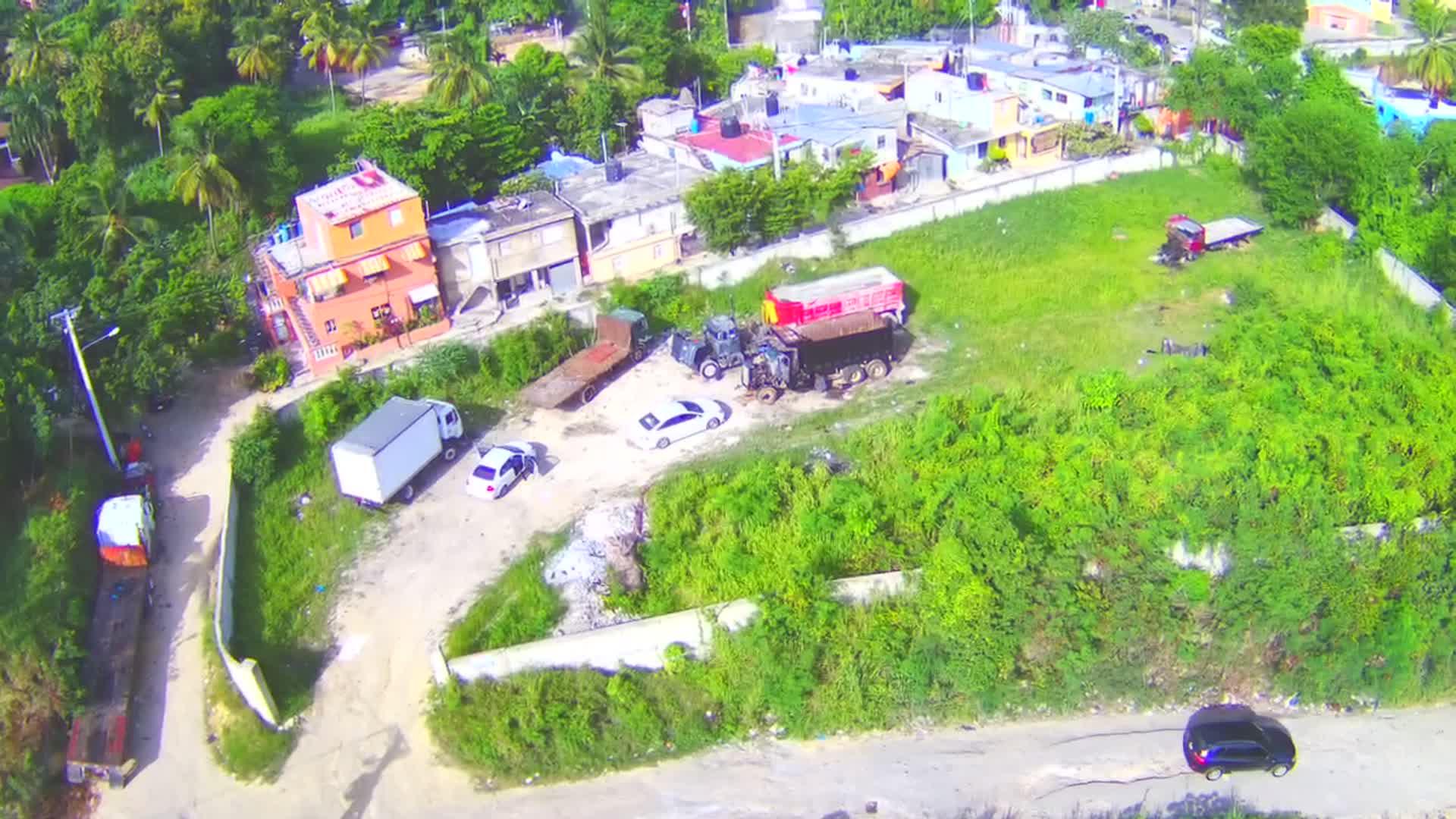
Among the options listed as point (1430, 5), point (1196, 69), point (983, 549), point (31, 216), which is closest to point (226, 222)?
point (31, 216)

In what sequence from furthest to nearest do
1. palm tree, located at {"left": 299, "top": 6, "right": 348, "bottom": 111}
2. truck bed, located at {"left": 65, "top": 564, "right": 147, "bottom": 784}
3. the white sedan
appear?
palm tree, located at {"left": 299, "top": 6, "right": 348, "bottom": 111}, the white sedan, truck bed, located at {"left": 65, "top": 564, "right": 147, "bottom": 784}

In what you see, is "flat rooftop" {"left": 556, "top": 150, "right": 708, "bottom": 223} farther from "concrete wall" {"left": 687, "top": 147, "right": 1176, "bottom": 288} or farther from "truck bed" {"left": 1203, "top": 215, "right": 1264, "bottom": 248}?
"truck bed" {"left": 1203, "top": 215, "right": 1264, "bottom": 248}

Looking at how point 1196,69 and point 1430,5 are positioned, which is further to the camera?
point 1430,5

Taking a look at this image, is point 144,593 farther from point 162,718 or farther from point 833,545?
point 833,545

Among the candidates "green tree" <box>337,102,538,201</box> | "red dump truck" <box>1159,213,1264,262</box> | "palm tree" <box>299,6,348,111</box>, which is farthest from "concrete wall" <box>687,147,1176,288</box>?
"palm tree" <box>299,6,348,111</box>

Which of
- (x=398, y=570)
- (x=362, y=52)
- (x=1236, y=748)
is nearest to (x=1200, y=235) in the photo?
(x=1236, y=748)

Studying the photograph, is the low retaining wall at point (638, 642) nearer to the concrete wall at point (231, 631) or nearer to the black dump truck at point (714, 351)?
the concrete wall at point (231, 631)
